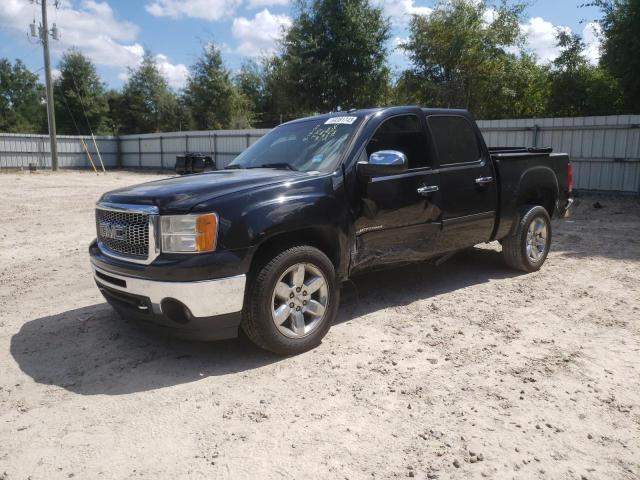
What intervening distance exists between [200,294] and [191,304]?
0.10 m

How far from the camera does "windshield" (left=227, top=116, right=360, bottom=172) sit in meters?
4.45

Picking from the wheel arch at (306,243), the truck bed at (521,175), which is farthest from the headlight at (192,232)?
the truck bed at (521,175)

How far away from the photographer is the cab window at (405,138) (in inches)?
184

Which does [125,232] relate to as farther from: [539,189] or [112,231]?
[539,189]

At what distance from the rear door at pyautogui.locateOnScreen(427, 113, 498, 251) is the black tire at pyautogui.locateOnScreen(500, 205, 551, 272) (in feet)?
1.62

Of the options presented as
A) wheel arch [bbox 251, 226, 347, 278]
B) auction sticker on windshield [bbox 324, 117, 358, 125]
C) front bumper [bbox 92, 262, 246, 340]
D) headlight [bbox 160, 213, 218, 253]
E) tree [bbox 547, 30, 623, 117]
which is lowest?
front bumper [bbox 92, 262, 246, 340]

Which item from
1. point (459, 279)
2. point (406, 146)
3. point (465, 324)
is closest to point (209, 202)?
point (406, 146)

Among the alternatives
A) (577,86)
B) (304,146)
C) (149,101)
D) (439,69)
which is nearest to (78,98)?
(149,101)

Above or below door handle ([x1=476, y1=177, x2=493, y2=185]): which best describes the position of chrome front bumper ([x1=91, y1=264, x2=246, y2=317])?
below

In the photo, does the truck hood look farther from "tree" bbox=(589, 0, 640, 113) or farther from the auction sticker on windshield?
"tree" bbox=(589, 0, 640, 113)

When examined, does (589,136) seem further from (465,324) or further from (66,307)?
(66,307)

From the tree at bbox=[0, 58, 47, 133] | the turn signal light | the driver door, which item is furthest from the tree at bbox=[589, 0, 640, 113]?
the tree at bbox=[0, 58, 47, 133]

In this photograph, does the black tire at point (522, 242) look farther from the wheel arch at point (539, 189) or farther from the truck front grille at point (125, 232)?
the truck front grille at point (125, 232)

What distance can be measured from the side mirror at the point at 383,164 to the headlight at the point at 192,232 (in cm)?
140
